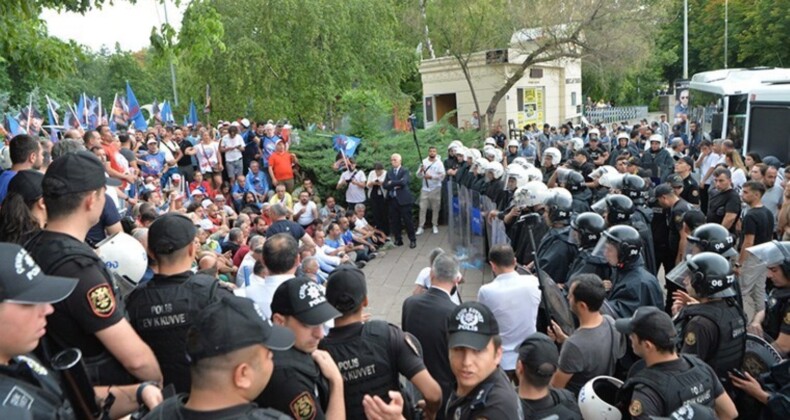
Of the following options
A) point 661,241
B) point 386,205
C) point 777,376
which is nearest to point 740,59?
point 386,205

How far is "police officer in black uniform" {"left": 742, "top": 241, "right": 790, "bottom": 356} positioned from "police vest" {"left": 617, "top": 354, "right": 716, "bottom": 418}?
46.5 inches

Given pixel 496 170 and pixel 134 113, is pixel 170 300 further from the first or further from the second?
pixel 134 113

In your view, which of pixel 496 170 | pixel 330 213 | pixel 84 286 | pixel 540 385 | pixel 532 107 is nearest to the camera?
pixel 84 286

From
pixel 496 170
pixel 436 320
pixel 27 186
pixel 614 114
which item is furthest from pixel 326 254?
pixel 614 114

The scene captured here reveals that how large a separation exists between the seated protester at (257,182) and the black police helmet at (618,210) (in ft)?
28.9

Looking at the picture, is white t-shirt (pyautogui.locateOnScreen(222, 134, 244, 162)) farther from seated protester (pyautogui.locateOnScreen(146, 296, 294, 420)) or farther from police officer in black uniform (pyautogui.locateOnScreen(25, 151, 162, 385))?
seated protester (pyautogui.locateOnScreen(146, 296, 294, 420))

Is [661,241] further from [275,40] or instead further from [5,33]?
[275,40]

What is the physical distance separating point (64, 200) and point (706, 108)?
20063 millimetres

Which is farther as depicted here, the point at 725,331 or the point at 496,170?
the point at 496,170

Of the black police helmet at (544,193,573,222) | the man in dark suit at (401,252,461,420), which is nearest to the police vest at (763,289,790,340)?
the man in dark suit at (401,252,461,420)

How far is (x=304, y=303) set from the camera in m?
3.06

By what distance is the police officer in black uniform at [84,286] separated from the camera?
278 centimetres

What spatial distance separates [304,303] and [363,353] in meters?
0.46

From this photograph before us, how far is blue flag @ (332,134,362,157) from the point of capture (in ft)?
50.5
